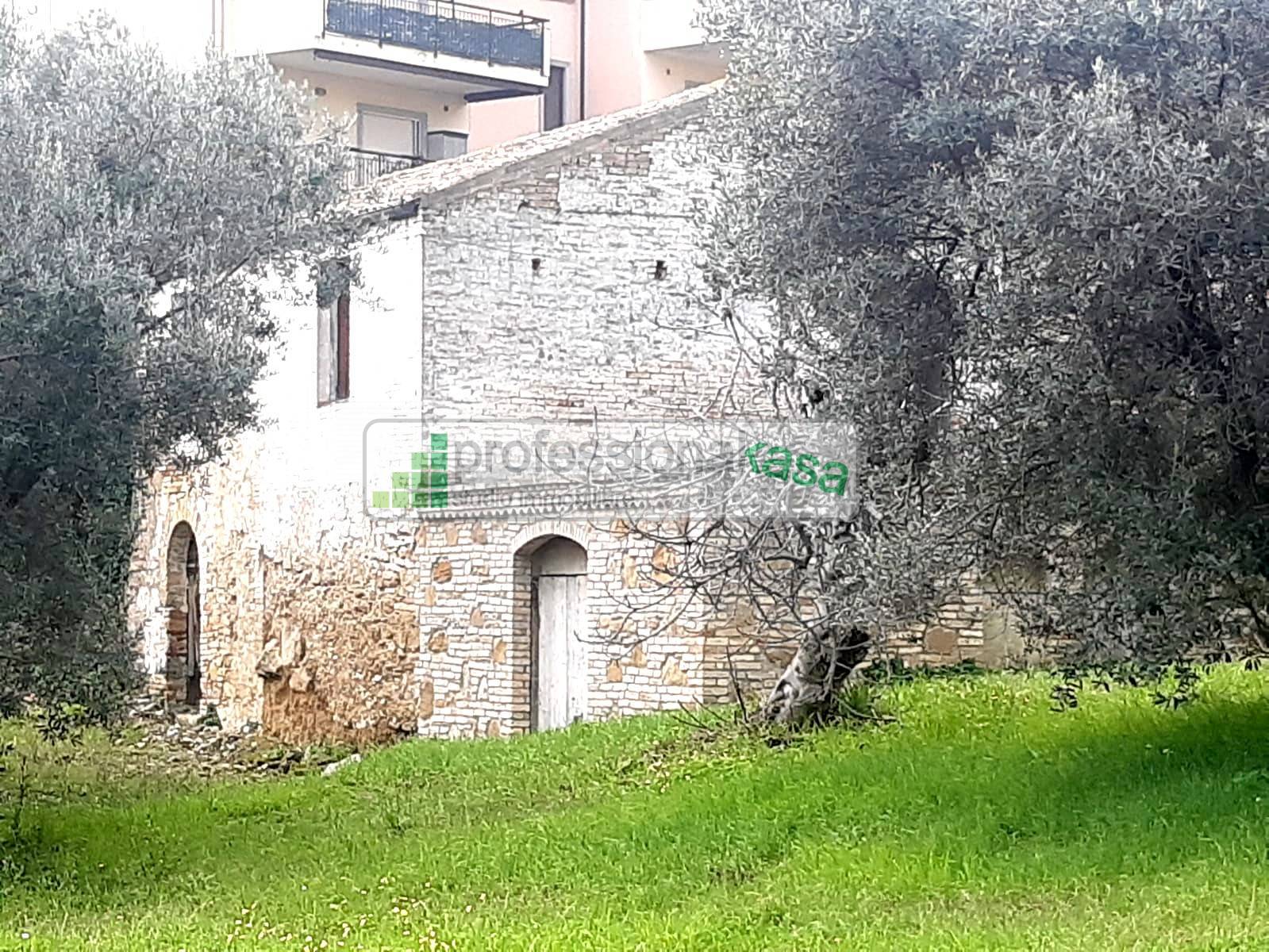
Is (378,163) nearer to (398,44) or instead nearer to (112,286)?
(398,44)

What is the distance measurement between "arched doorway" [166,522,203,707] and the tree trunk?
1143cm

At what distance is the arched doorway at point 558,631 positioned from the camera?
15344 millimetres

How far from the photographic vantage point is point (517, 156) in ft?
55.8

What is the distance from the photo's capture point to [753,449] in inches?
490

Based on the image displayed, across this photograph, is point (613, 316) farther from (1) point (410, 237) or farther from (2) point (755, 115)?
(2) point (755, 115)

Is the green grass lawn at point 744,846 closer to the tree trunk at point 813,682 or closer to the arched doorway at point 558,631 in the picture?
Result: the tree trunk at point 813,682

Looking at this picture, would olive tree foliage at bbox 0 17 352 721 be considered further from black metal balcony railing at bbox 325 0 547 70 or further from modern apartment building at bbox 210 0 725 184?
black metal balcony railing at bbox 325 0 547 70

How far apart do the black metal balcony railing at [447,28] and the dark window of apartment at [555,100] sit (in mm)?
1646

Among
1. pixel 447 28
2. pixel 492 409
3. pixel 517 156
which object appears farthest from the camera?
pixel 447 28

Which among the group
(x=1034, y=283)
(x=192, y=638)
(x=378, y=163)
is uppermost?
(x=378, y=163)

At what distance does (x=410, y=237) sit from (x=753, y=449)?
5158mm

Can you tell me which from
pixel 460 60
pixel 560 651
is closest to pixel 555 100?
pixel 460 60

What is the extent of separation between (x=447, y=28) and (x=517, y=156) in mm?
9808

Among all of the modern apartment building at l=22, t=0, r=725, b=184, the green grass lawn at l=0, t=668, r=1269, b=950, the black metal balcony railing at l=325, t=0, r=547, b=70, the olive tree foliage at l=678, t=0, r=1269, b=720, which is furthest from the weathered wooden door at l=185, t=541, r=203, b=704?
the olive tree foliage at l=678, t=0, r=1269, b=720
